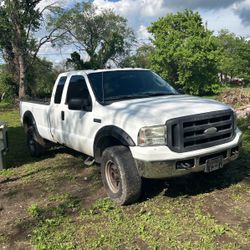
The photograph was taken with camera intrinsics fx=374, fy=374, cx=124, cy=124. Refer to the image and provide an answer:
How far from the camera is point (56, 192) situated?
6164 mm

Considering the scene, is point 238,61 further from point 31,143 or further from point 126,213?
point 126,213

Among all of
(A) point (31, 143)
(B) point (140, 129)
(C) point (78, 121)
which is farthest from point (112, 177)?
(A) point (31, 143)

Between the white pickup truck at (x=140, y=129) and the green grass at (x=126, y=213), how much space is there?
18.0 inches

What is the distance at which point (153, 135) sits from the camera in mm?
4746

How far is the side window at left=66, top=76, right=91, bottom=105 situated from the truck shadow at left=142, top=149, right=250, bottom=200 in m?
1.74

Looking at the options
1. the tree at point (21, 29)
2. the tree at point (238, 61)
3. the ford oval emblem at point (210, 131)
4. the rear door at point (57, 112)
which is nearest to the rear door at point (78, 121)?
the rear door at point (57, 112)

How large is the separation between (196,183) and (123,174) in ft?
5.19

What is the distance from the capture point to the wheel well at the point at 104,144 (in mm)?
5520

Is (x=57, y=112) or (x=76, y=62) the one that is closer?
(x=57, y=112)

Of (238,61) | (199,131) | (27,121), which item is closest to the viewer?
(199,131)

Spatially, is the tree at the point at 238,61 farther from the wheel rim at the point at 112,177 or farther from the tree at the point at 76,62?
the wheel rim at the point at 112,177

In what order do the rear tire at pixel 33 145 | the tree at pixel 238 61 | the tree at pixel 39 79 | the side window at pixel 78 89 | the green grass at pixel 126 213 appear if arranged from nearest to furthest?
the green grass at pixel 126 213
the side window at pixel 78 89
the rear tire at pixel 33 145
the tree at pixel 39 79
the tree at pixel 238 61

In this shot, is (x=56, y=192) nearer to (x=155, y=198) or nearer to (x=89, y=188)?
(x=89, y=188)

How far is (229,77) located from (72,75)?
81200mm
